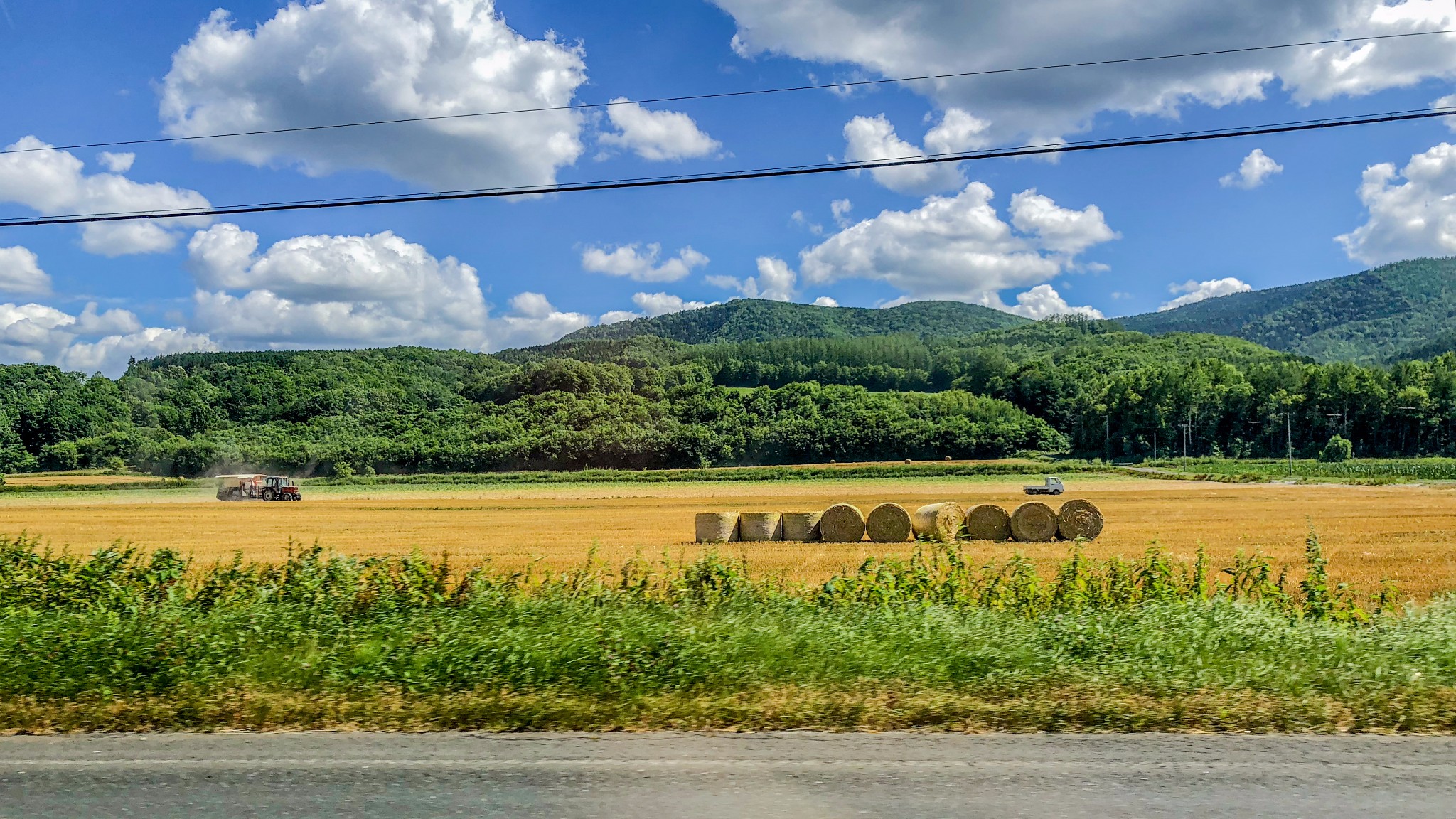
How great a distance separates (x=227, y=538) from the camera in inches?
1264

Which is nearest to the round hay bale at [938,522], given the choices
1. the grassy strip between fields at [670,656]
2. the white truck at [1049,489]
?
the grassy strip between fields at [670,656]

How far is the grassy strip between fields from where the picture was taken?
21.5ft

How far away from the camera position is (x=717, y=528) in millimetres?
28469

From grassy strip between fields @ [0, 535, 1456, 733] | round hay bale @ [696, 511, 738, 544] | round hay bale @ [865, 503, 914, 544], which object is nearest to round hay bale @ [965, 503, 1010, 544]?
round hay bale @ [865, 503, 914, 544]

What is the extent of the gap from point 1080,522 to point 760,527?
926cm

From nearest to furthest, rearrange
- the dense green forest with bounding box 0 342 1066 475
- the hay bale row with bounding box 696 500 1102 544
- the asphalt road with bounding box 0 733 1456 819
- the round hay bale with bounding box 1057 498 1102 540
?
1. the asphalt road with bounding box 0 733 1456 819
2. the hay bale row with bounding box 696 500 1102 544
3. the round hay bale with bounding box 1057 498 1102 540
4. the dense green forest with bounding box 0 342 1066 475

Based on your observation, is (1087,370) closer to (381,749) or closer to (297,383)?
(297,383)

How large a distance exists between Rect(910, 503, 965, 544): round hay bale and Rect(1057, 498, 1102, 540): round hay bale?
112 inches

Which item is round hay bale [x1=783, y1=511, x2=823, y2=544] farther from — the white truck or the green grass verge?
the green grass verge

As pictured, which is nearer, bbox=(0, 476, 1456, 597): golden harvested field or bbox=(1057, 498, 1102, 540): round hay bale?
bbox=(0, 476, 1456, 597): golden harvested field

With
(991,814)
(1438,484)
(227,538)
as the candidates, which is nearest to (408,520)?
(227,538)

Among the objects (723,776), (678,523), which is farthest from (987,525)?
(723,776)

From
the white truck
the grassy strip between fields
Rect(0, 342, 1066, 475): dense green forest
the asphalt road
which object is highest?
Rect(0, 342, 1066, 475): dense green forest

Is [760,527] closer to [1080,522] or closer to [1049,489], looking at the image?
[1080,522]
